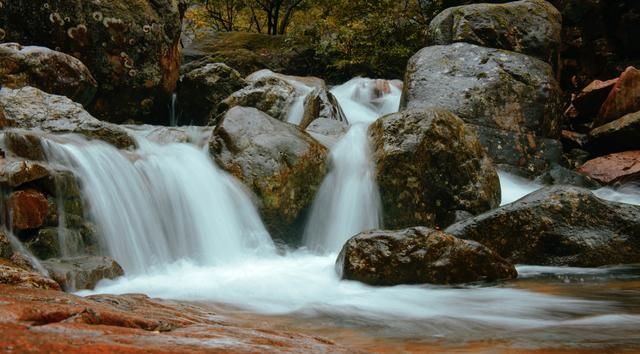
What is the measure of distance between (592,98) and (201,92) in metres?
8.35

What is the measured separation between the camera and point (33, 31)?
979 centimetres

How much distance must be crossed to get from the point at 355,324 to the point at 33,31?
321 inches

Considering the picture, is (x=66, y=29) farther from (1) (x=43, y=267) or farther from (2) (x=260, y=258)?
→ (1) (x=43, y=267)

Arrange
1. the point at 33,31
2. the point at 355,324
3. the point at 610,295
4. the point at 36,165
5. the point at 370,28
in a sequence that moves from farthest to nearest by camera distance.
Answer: the point at 370,28 < the point at 33,31 < the point at 36,165 < the point at 610,295 < the point at 355,324

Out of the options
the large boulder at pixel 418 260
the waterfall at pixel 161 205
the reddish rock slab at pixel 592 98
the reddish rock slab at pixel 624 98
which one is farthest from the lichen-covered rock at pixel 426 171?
the reddish rock slab at pixel 592 98

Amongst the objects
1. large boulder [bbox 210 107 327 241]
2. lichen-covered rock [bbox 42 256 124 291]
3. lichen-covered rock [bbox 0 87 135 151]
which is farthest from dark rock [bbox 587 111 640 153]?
lichen-covered rock [bbox 42 256 124 291]

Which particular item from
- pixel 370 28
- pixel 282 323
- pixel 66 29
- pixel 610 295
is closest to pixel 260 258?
pixel 282 323

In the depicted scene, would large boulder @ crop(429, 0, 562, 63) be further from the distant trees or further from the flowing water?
the distant trees

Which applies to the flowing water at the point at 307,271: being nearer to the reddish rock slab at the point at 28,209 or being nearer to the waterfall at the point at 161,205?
the waterfall at the point at 161,205

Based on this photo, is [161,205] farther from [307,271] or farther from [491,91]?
[491,91]

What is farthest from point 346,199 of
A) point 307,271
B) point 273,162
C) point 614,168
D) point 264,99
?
point 614,168

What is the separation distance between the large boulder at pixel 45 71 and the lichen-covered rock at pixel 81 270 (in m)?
4.35

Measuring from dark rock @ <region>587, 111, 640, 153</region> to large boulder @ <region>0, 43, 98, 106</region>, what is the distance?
940 cm

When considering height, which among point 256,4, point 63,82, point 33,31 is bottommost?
point 63,82
